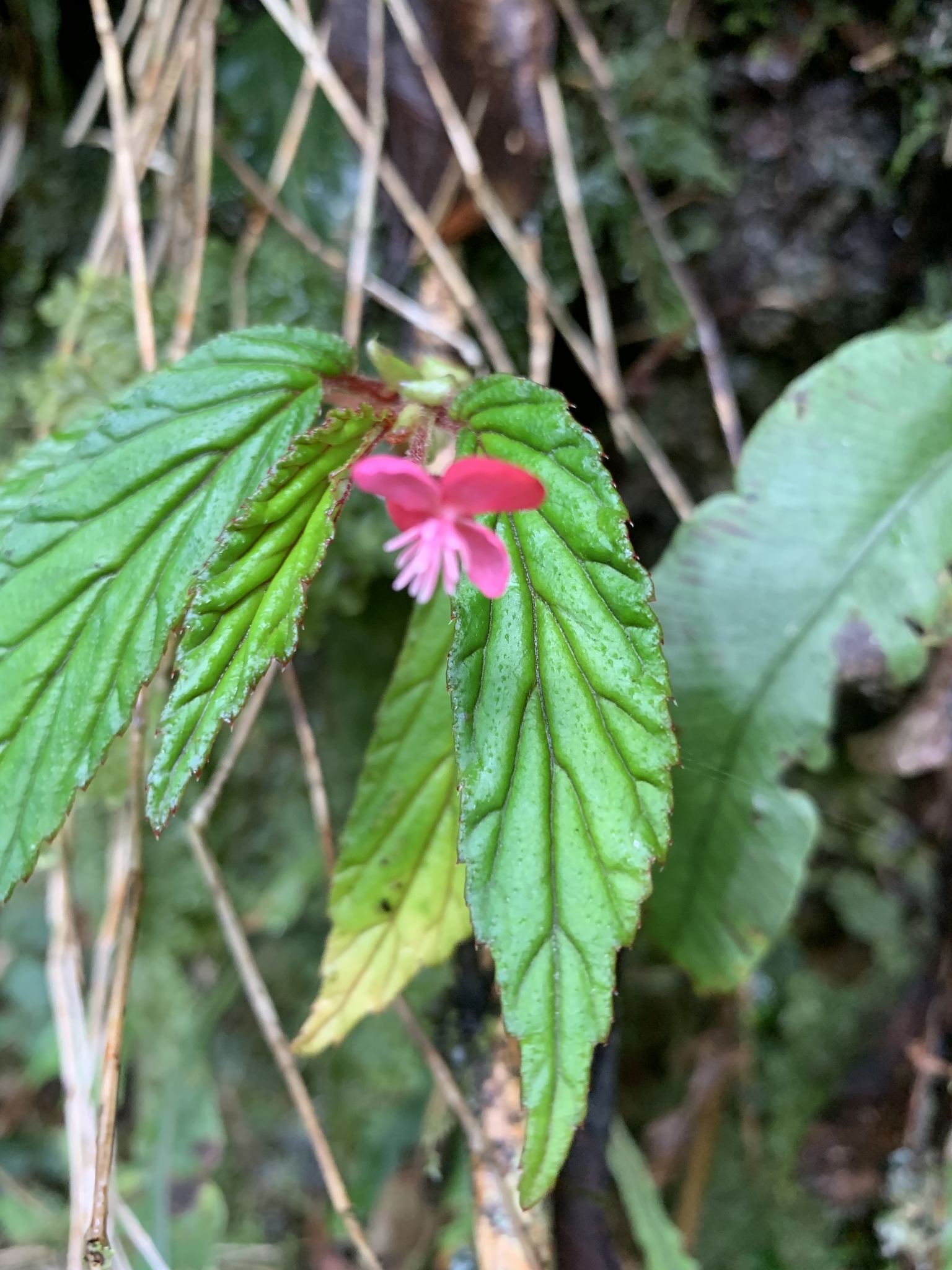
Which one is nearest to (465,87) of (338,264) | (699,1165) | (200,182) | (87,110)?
(338,264)

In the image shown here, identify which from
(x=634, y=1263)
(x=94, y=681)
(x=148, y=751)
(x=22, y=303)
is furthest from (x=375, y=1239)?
(x=22, y=303)

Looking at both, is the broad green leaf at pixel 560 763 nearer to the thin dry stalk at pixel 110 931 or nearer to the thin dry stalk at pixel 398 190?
the thin dry stalk at pixel 398 190

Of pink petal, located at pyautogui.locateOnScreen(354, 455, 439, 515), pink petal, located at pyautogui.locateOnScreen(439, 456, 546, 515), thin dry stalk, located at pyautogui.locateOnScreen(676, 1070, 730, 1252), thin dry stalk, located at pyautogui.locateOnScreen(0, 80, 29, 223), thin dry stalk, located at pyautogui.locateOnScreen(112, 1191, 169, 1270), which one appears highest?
thin dry stalk, located at pyautogui.locateOnScreen(0, 80, 29, 223)

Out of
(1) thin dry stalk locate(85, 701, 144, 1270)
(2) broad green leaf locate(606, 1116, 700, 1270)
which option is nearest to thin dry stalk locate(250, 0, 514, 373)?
(1) thin dry stalk locate(85, 701, 144, 1270)

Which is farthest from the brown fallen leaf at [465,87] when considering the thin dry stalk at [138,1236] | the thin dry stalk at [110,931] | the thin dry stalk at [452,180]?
the thin dry stalk at [138,1236]

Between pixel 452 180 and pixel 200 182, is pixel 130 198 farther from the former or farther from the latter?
pixel 452 180

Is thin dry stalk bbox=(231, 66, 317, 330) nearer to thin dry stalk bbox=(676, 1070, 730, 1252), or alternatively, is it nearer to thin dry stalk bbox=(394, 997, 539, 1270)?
thin dry stalk bbox=(394, 997, 539, 1270)
